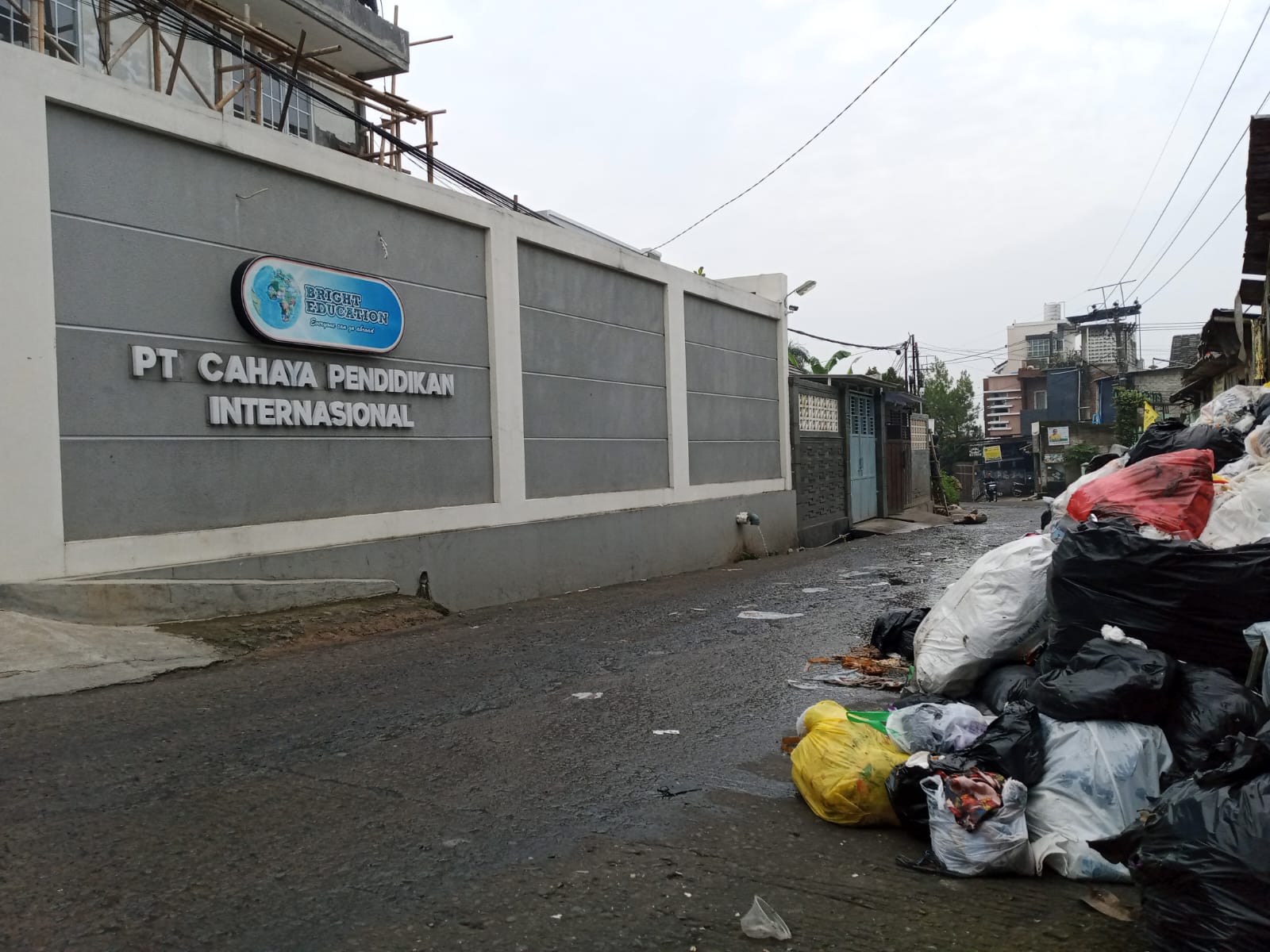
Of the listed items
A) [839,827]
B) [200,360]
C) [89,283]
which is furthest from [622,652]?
→ [89,283]

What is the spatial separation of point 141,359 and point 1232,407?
787cm

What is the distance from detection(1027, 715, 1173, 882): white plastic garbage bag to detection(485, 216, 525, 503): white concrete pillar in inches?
299

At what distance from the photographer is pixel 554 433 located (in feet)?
36.8

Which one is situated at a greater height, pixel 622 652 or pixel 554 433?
pixel 554 433

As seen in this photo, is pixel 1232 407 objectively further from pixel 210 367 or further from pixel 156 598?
pixel 156 598

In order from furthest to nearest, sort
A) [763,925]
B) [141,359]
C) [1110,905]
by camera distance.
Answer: [141,359], [1110,905], [763,925]

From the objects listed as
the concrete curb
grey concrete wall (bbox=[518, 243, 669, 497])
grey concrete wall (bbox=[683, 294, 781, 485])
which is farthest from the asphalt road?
grey concrete wall (bbox=[683, 294, 781, 485])

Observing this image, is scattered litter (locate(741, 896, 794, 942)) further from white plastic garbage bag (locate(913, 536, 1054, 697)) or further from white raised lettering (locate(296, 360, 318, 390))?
white raised lettering (locate(296, 360, 318, 390))

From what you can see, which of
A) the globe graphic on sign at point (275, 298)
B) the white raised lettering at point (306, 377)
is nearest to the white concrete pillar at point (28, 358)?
the globe graphic on sign at point (275, 298)

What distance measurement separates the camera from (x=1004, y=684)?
13.8 feet

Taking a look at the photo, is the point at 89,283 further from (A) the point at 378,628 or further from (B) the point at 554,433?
(B) the point at 554,433

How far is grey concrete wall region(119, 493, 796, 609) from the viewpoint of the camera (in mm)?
7926

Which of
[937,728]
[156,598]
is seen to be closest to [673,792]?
[937,728]

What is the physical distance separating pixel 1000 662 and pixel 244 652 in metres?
4.88
